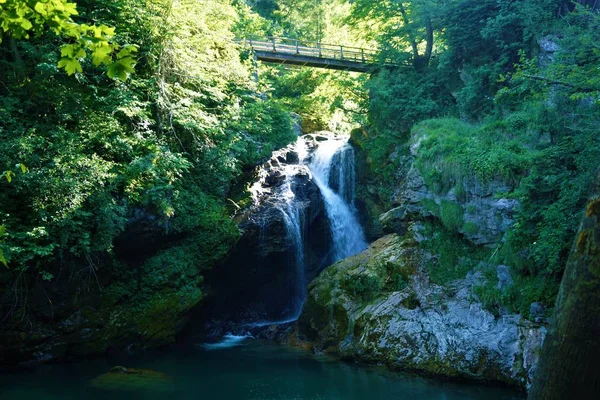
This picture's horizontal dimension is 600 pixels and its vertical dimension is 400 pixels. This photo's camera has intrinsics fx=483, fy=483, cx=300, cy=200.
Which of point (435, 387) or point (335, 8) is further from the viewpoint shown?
point (335, 8)

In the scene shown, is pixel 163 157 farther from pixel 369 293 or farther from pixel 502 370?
pixel 502 370

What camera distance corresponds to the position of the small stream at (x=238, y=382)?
928cm

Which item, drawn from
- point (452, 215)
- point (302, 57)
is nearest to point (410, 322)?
point (452, 215)

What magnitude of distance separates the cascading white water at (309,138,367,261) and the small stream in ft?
16.0

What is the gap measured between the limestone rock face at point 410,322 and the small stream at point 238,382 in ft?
1.40

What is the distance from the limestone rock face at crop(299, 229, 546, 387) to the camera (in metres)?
9.85

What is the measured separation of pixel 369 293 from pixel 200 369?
4.43 metres

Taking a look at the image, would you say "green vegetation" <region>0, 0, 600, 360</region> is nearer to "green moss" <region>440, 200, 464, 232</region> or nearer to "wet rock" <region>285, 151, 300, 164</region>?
"green moss" <region>440, 200, 464, 232</region>

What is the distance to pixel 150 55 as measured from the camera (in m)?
12.7

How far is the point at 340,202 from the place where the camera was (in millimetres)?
16625

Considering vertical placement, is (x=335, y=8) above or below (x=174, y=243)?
above

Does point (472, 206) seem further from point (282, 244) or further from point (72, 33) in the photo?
point (72, 33)

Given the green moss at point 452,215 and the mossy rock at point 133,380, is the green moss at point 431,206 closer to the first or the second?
the green moss at point 452,215

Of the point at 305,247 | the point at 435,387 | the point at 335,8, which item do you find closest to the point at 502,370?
the point at 435,387
